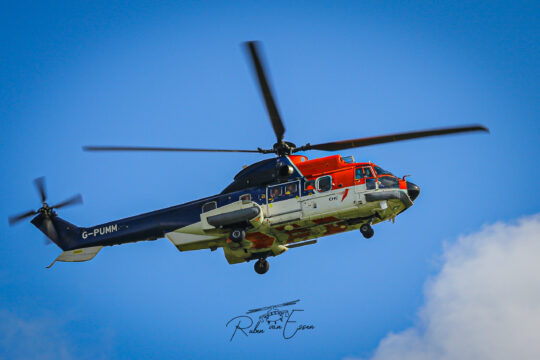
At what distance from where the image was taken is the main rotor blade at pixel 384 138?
20219 millimetres

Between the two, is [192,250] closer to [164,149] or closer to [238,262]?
[238,262]

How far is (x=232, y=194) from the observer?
24.2m

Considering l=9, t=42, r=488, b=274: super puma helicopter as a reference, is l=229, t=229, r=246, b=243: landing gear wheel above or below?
below

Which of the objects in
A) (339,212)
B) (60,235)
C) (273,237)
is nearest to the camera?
(339,212)

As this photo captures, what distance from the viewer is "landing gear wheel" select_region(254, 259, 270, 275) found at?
25281mm

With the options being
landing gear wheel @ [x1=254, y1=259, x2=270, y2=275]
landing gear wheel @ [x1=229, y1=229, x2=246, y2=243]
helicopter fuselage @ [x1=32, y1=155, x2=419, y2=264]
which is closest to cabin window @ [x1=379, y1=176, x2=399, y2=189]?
helicopter fuselage @ [x1=32, y1=155, x2=419, y2=264]

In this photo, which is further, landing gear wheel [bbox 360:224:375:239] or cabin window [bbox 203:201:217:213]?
cabin window [bbox 203:201:217:213]

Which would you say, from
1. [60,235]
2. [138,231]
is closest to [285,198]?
[138,231]

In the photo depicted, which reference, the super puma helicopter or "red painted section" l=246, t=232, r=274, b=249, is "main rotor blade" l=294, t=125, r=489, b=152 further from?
"red painted section" l=246, t=232, r=274, b=249

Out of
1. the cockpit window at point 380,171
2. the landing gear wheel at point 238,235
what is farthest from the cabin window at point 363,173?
the landing gear wheel at point 238,235

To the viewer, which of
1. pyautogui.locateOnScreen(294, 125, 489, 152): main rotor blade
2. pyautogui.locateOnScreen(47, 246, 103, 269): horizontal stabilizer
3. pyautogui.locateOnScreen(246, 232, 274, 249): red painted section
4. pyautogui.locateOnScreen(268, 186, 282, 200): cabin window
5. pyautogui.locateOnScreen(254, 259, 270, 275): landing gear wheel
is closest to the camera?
pyautogui.locateOnScreen(294, 125, 489, 152): main rotor blade

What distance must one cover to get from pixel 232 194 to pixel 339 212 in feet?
13.7

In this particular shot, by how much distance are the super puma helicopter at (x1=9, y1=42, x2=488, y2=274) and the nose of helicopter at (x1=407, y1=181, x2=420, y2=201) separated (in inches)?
1.4

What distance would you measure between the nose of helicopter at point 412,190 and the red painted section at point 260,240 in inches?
209
